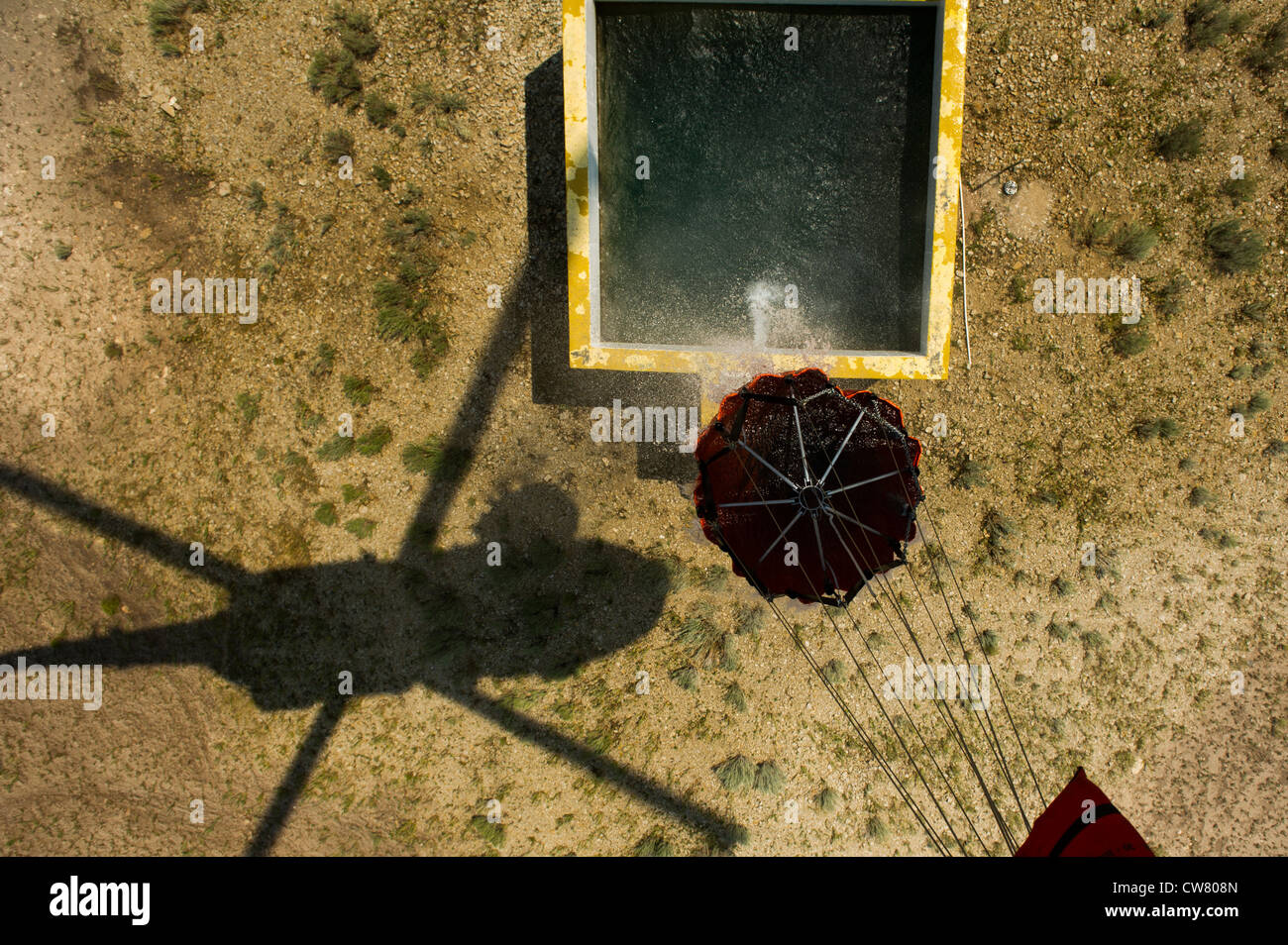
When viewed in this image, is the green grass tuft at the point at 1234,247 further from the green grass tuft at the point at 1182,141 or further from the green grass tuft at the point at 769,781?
the green grass tuft at the point at 769,781

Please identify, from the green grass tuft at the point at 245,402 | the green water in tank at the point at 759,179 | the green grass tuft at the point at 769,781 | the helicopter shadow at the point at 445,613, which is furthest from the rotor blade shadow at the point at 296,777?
the green water in tank at the point at 759,179

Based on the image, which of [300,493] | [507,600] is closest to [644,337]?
[507,600]

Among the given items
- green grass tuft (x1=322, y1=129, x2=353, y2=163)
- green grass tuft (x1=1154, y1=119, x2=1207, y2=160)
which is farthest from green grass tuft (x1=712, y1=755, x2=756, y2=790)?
green grass tuft (x1=1154, y1=119, x2=1207, y2=160)

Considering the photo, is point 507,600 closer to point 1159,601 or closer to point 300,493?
point 300,493

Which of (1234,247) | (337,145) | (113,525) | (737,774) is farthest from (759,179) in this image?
(113,525)

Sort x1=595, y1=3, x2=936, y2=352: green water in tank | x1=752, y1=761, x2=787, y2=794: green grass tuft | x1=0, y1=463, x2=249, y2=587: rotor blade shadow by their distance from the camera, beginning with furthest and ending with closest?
x1=0, y1=463, x2=249, y2=587: rotor blade shadow < x1=752, y1=761, x2=787, y2=794: green grass tuft < x1=595, y1=3, x2=936, y2=352: green water in tank

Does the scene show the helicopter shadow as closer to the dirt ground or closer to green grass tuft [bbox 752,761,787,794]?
the dirt ground
